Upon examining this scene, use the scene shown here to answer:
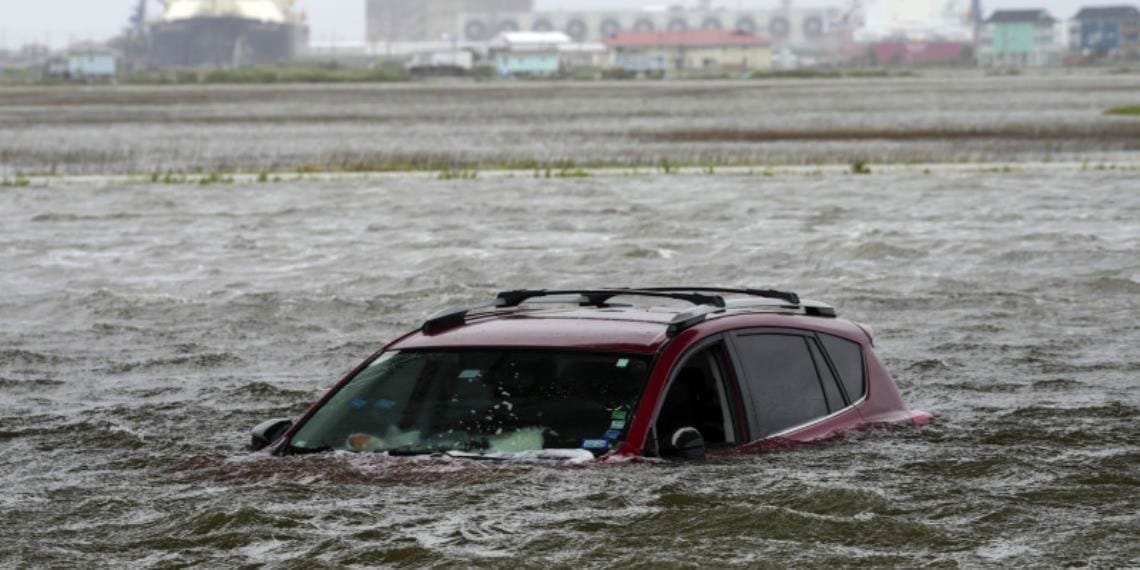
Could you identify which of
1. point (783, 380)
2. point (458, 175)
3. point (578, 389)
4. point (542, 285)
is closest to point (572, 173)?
point (458, 175)

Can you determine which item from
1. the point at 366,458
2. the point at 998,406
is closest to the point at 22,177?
the point at 998,406

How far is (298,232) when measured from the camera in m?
28.7

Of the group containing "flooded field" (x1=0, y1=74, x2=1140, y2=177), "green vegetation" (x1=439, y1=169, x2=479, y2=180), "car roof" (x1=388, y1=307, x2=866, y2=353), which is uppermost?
"car roof" (x1=388, y1=307, x2=866, y2=353)

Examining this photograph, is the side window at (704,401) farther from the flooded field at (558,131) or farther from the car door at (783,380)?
the flooded field at (558,131)

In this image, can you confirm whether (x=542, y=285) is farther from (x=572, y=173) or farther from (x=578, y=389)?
(x=572, y=173)

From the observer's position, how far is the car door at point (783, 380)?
9078mm

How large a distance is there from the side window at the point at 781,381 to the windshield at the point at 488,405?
2.36 feet

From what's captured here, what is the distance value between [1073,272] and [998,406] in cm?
936

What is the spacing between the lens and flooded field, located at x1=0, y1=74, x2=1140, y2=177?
A: 155 ft

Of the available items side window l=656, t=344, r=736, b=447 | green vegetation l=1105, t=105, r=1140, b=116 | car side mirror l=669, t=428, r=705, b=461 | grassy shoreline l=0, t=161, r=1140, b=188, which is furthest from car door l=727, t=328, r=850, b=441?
green vegetation l=1105, t=105, r=1140, b=116

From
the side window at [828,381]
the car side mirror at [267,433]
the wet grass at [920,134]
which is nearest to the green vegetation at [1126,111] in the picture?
the wet grass at [920,134]

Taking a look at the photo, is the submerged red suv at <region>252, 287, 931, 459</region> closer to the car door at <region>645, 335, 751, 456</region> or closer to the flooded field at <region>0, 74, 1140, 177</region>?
the car door at <region>645, 335, 751, 456</region>

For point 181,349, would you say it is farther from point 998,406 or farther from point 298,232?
point 298,232

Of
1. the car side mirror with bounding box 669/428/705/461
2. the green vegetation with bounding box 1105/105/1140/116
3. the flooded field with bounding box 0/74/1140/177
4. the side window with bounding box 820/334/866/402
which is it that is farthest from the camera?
the green vegetation with bounding box 1105/105/1140/116
